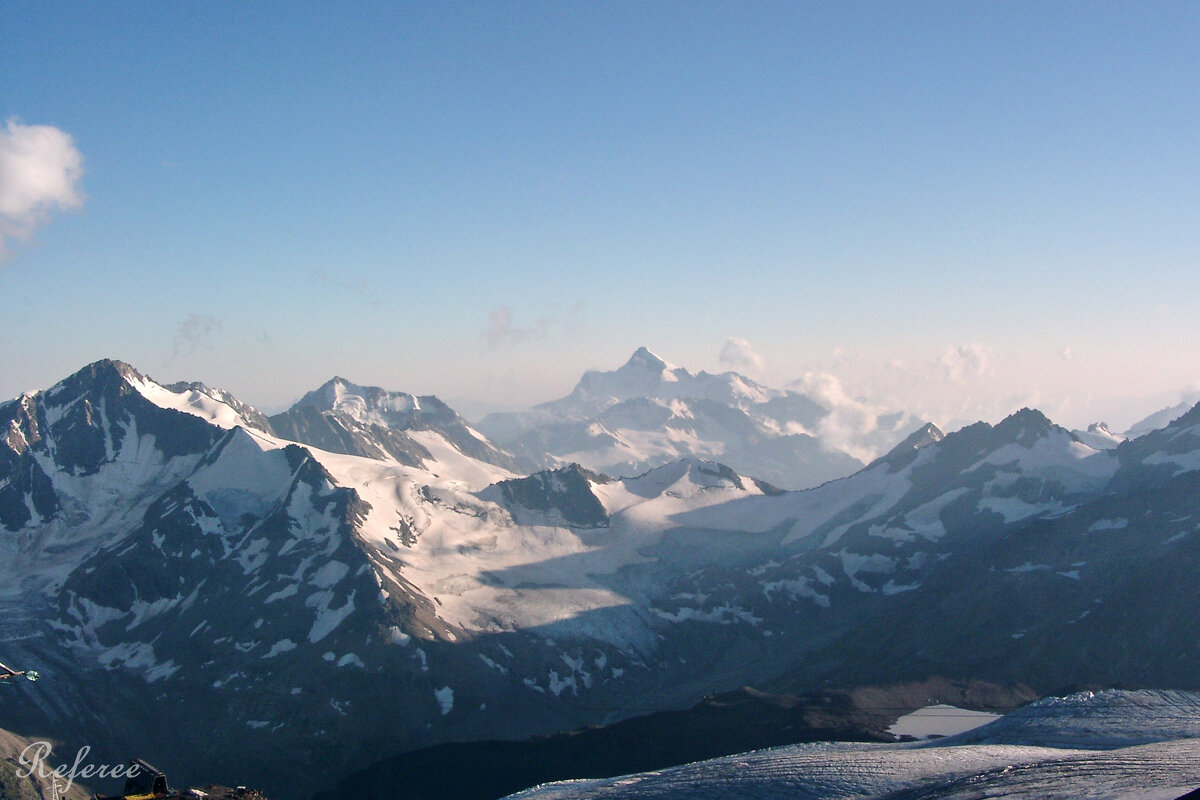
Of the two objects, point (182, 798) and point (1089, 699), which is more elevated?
point (182, 798)

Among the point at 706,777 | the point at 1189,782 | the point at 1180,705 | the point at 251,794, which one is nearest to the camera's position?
the point at 1189,782

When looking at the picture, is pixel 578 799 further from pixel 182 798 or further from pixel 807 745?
pixel 182 798

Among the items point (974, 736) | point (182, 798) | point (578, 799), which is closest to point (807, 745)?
point (974, 736)

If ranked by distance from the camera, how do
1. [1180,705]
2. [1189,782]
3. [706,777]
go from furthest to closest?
[1180,705]
[706,777]
[1189,782]

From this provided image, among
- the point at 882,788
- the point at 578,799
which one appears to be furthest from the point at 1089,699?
the point at 578,799

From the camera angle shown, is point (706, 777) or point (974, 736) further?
point (974, 736)

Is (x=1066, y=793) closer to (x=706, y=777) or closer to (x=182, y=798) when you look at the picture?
(x=706, y=777)
